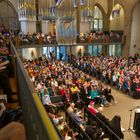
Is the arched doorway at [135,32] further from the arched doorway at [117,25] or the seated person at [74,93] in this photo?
the seated person at [74,93]

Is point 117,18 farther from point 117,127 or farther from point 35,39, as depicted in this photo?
point 117,127

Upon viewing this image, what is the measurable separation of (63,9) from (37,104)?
21.2 metres

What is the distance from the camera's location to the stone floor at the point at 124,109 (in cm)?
941

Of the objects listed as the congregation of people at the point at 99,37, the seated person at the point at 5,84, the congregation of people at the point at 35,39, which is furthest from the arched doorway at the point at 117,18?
the seated person at the point at 5,84

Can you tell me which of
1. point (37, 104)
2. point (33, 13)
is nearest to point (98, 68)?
point (33, 13)

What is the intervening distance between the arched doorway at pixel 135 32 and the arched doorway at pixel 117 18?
2086 mm

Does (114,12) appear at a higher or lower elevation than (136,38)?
higher

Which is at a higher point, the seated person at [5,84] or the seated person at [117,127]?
the seated person at [5,84]

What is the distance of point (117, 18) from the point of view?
2931 cm

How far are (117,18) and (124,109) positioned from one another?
65.9 ft

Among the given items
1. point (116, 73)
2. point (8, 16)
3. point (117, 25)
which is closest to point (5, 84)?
point (116, 73)

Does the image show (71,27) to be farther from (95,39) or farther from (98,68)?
(98,68)

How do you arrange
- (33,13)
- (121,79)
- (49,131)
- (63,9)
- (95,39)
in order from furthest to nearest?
(95,39) < (33,13) < (63,9) < (121,79) < (49,131)

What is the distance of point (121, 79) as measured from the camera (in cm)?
1519
